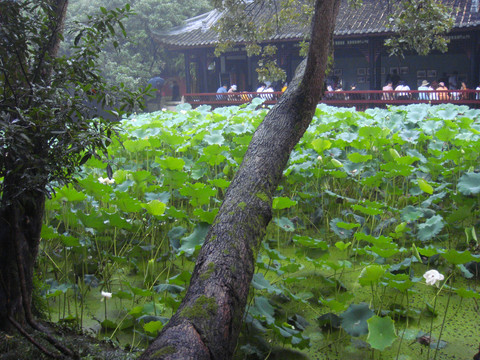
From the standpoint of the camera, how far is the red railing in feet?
30.9

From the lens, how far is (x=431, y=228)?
2695mm

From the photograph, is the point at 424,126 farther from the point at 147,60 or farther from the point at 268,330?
the point at 147,60

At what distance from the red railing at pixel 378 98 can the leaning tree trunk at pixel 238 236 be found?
7074mm

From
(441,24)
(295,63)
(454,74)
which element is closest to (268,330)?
(441,24)

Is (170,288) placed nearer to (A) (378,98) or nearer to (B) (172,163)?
(B) (172,163)

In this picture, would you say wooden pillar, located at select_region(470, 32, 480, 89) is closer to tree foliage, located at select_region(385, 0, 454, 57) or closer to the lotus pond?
the lotus pond

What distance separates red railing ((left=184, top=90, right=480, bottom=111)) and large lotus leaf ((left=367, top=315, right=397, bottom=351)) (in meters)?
8.28

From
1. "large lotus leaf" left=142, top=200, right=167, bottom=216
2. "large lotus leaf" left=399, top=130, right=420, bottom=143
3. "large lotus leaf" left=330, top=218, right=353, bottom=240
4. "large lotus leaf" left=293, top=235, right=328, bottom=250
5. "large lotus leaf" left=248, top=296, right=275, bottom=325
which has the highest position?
"large lotus leaf" left=399, top=130, right=420, bottom=143

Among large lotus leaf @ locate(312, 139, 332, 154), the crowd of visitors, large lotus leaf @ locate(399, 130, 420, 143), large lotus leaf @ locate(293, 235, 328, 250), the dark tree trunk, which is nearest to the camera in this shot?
the dark tree trunk

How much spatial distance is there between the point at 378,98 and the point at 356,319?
379 inches

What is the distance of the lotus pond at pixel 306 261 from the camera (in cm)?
202

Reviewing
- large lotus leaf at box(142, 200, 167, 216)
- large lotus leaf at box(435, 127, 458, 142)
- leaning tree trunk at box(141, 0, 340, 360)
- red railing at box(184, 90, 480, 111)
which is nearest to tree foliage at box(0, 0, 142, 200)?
leaning tree trunk at box(141, 0, 340, 360)

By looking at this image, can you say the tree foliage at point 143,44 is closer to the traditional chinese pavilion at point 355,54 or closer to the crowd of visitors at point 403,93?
the traditional chinese pavilion at point 355,54

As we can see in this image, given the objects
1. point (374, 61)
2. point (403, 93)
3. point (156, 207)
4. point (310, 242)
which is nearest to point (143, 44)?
point (374, 61)
